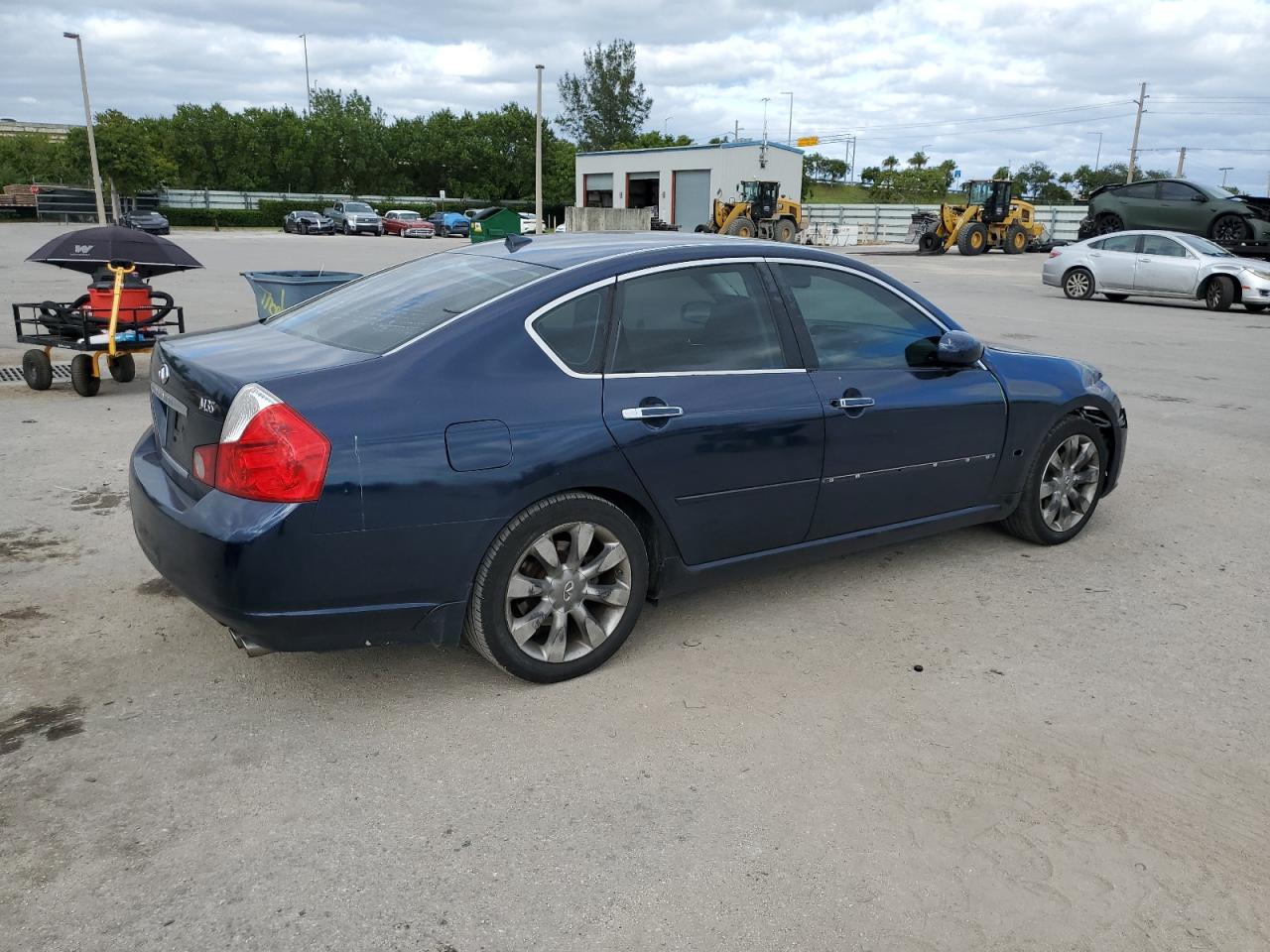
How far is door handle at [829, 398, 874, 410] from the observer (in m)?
4.22

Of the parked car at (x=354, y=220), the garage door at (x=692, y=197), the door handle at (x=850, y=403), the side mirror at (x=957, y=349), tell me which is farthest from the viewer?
the garage door at (x=692, y=197)

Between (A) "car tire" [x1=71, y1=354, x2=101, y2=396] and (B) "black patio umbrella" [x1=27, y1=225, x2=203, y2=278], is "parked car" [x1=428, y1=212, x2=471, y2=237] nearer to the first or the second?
(B) "black patio umbrella" [x1=27, y1=225, x2=203, y2=278]

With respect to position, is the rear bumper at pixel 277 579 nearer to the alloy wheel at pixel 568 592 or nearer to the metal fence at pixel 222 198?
the alloy wheel at pixel 568 592

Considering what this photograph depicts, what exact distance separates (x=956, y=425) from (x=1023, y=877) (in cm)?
236

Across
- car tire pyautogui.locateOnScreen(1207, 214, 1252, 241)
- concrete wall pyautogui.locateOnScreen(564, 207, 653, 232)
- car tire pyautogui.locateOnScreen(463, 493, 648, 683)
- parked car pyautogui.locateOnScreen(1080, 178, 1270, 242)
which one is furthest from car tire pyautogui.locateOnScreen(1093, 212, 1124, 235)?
car tire pyautogui.locateOnScreen(463, 493, 648, 683)

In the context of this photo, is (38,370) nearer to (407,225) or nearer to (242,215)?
(407,225)

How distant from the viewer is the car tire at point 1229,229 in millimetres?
23547

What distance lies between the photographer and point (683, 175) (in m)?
62.0

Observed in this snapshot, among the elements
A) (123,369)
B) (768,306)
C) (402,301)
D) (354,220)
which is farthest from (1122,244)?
(354,220)

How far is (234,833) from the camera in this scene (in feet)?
9.27

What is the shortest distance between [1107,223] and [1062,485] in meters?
24.7

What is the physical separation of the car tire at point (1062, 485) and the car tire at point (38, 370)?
790 cm

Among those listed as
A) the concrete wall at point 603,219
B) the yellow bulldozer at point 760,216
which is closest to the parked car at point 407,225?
the concrete wall at point 603,219

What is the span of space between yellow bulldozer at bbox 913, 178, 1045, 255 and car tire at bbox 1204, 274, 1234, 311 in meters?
18.4
